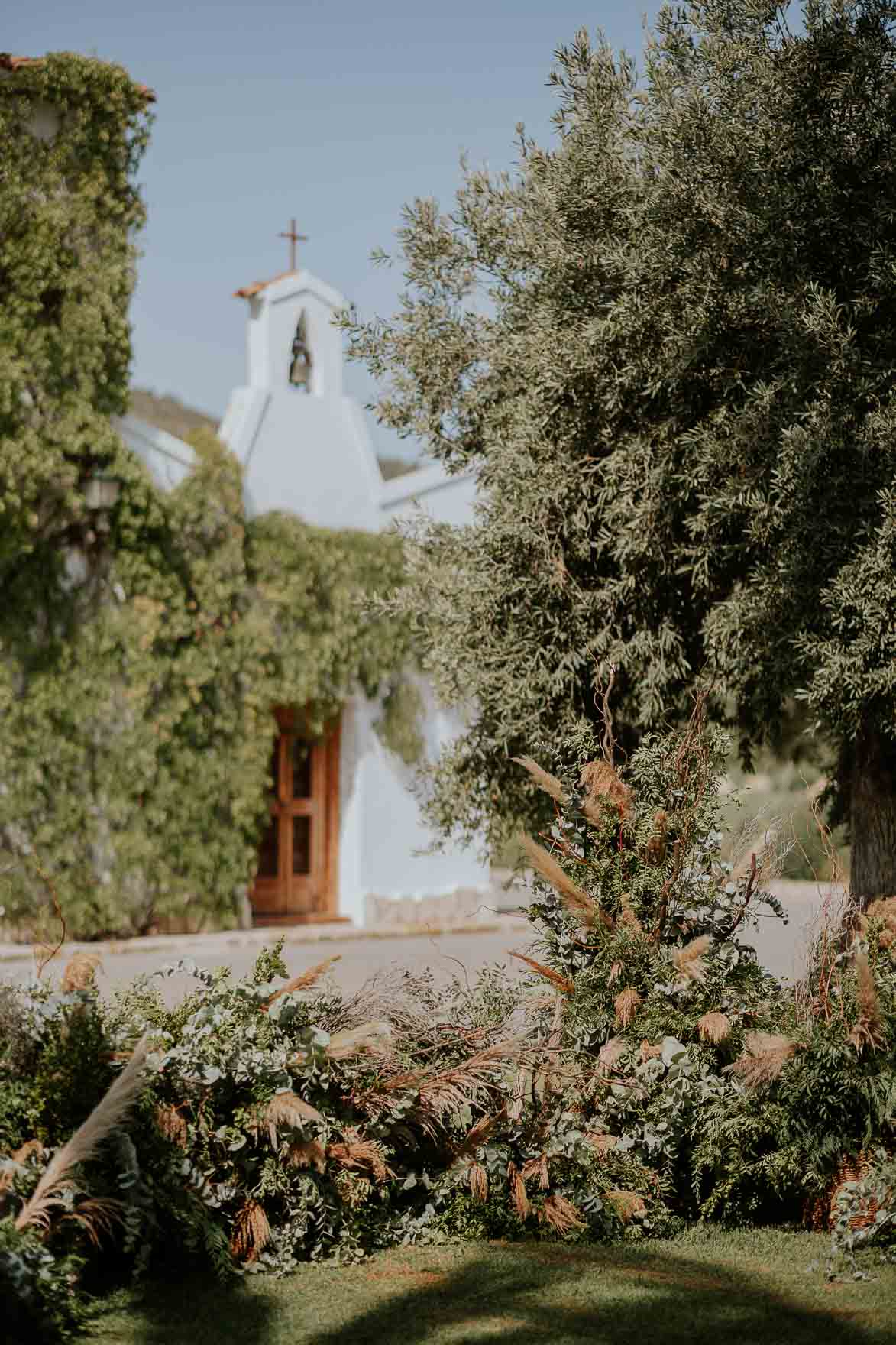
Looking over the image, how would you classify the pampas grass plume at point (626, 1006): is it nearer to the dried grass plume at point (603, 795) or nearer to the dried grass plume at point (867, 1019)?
the dried grass plume at point (603, 795)

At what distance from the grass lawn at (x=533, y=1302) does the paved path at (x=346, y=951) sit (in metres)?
5.33

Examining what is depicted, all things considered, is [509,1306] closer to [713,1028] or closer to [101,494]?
[713,1028]

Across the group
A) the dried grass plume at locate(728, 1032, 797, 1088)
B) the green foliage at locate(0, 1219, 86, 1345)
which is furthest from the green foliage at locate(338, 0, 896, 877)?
the green foliage at locate(0, 1219, 86, 1345)

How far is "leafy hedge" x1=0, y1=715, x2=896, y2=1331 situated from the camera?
5031 millimetres

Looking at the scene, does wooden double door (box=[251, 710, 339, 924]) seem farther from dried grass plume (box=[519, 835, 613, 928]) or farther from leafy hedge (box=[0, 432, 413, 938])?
dried grass plume (box=[519, 835, 613, 928])

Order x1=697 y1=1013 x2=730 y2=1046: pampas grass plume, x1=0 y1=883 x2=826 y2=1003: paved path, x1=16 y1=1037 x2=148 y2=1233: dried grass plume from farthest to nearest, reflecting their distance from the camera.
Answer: x1=0 y1=883 x2=826 y2=1003: paved path < x1=697 y1=1013 x2=730 y2=1046: pampas grass plume < x1=16 y1=1037 x2=148 y2=1233: dried grass plume

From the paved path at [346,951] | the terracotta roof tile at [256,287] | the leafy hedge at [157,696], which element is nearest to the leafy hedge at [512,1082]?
the paved path at [346,951]

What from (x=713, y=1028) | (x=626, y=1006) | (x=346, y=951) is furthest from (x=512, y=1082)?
(x=346, y=951)

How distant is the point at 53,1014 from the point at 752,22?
5835 mm

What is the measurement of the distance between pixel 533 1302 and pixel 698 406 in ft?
14.6

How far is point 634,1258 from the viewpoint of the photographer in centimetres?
537

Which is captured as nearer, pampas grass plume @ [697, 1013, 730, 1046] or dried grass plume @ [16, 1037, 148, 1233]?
dried grass plume @ [16, 1037, 148, 1233]

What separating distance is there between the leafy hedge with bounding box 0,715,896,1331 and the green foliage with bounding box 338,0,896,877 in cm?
106

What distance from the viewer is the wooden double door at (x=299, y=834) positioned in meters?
16.7
